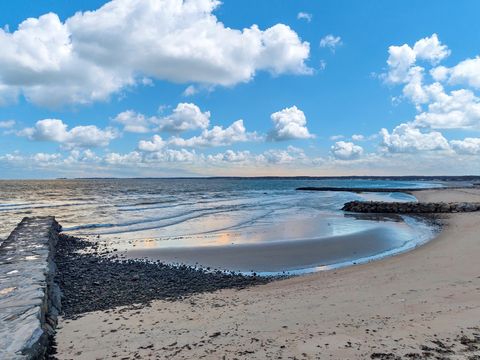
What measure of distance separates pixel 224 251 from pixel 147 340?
8.98 metres

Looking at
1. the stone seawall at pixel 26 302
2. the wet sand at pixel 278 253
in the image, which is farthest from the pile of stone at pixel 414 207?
the stone seawall at pixel 26 302

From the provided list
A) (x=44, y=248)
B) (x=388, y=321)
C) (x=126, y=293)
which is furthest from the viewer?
(x=44, y=248)

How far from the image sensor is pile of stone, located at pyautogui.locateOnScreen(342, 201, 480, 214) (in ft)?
99.3

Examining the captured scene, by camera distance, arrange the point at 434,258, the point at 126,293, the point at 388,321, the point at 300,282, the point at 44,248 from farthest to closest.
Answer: the point at 44,248
the point at 434,258
the point at 300,282
the point at 126,293
the point at 388,321

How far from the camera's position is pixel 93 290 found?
31.1 ft

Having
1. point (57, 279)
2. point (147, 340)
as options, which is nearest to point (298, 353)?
point (147, 340)

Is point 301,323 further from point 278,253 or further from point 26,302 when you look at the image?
point 278,253

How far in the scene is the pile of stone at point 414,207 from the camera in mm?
30255

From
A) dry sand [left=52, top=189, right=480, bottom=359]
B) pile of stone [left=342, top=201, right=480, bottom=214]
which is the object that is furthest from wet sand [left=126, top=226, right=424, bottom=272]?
pile of stone [left=342, top=201, right=480, bottom=214]

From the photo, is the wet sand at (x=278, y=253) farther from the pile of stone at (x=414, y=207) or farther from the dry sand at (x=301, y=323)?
the pile of stone at (x=414, y=207)

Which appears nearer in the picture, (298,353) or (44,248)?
(298,353)

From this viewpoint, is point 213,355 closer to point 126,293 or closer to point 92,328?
point 92,328

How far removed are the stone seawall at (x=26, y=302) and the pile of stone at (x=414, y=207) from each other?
28.2 m

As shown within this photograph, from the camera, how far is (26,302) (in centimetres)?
702
